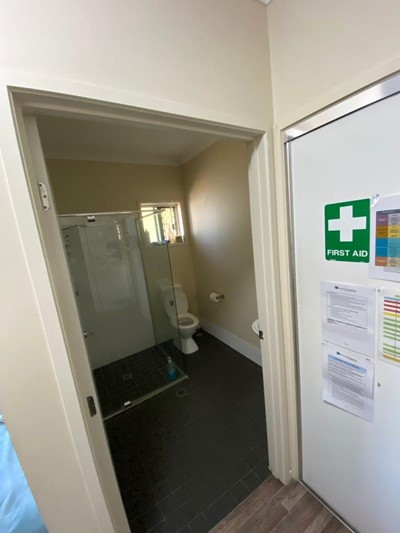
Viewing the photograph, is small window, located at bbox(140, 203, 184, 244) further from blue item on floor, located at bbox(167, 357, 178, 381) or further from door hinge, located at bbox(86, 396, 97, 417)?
door hinge, located at bbox(86, 396, 97, 417)

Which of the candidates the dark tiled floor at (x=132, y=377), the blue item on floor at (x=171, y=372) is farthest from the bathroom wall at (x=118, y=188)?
the blue item on floor at (x=171, y=372)

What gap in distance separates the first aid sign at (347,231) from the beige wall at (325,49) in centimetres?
41

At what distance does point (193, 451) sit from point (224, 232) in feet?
6.84

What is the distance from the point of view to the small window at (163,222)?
293cm

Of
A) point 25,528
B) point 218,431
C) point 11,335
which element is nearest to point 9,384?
point 11,335

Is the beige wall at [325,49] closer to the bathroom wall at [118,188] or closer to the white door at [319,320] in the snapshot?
the white door at [319,320]

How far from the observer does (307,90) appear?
3.11 ft

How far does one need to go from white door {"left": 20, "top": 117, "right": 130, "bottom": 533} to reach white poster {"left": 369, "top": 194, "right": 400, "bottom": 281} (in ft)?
3.70

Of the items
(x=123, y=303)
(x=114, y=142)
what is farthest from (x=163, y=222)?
(x=123, y=303)

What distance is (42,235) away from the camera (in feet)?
2.27

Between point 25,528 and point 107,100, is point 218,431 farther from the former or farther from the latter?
point 107,100

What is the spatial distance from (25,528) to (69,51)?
1843 mm

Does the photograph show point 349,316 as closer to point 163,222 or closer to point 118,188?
point 163,222

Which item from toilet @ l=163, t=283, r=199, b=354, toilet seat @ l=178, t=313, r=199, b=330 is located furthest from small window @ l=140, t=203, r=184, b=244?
toilet seat @ l=178, t=313, r=199, b=330
